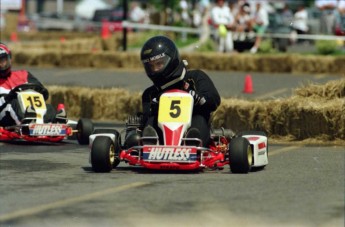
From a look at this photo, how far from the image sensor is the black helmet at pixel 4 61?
14.4 m

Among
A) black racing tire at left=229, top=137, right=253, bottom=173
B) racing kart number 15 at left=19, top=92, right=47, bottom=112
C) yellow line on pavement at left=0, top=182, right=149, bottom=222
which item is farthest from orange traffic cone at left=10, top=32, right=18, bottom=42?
yellow line on pavement at left=0, top=182, right=149, bottom=222

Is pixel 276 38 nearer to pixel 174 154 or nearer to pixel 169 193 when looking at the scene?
pixel 174 154

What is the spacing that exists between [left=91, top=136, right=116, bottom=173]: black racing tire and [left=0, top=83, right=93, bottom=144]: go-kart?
3088 mm

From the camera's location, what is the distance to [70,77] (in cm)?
2512

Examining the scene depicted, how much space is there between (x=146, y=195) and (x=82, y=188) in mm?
778

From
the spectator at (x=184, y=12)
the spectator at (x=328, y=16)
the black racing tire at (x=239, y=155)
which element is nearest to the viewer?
the black racing tire at (x=239, y=155)

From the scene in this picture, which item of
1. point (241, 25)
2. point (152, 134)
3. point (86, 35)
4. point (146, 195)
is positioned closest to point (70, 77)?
point (241, 25)

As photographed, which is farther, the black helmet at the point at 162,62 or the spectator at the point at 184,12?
the spectator at the point at 184,12

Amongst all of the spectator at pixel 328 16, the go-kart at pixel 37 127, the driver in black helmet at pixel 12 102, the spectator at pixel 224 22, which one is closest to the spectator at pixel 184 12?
the spectator at pixel 328 16

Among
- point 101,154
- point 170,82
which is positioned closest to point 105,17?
point 170,82

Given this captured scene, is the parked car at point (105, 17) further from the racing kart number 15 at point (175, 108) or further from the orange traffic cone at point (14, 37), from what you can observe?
the racing kart number 15 at point (175, 108)

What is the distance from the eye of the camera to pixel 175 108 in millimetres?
10742

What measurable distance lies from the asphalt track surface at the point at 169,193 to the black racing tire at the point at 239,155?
0.33ft

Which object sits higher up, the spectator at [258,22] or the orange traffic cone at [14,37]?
the spectator at [258,22]
